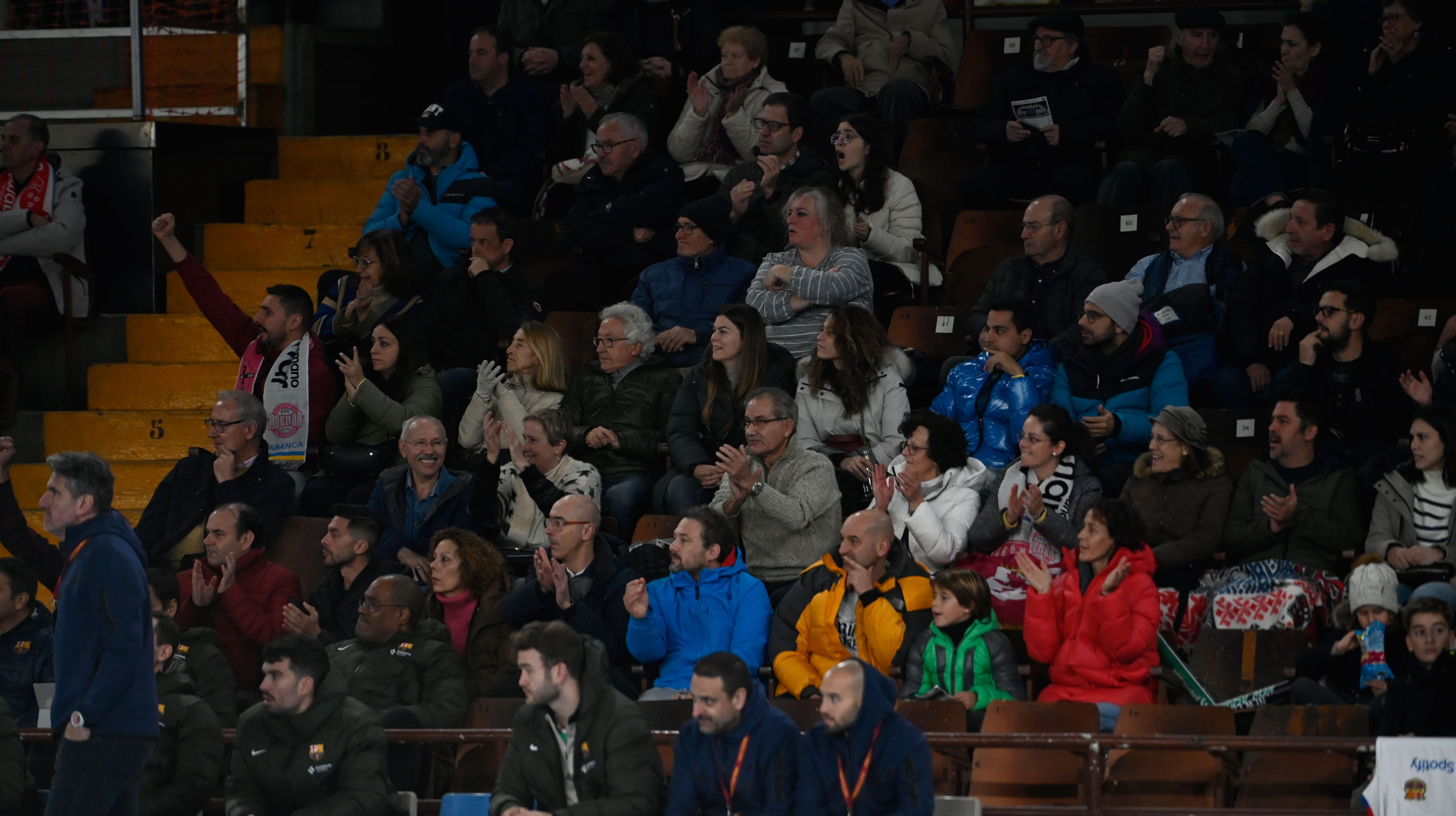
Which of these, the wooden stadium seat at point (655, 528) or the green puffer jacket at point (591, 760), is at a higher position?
the wooden stadium seat at point (655, 528)

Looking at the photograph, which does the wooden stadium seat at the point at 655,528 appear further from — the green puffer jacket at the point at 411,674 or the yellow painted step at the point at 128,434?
the yellow painted step at the point at 128,434

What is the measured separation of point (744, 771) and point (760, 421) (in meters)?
1.97

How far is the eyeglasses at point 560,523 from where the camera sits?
20.5ft

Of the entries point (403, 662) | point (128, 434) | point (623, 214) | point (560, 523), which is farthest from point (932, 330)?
point (128, 434)

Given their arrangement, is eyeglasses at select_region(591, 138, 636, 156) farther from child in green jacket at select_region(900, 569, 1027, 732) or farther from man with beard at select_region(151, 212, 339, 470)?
child in green jacket at select_region(900, 569, 1027, 732)

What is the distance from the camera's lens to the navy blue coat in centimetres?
645

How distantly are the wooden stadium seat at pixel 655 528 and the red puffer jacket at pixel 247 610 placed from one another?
4.41 ft

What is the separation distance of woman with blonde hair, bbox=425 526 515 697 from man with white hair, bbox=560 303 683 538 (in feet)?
→ 2.61

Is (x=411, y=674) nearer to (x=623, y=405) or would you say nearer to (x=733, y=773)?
(x=733, y=773)

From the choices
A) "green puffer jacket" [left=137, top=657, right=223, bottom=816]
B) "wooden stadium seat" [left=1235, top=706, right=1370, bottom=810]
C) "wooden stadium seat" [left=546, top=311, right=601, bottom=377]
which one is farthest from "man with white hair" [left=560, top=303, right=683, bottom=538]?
"wooden stadium seat" [left=1235, top=706, right=1370, bottom=810]

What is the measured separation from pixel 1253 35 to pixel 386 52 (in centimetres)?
515

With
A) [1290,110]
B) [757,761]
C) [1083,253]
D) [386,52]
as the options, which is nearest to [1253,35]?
[1290,110]

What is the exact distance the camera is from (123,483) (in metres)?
8.59

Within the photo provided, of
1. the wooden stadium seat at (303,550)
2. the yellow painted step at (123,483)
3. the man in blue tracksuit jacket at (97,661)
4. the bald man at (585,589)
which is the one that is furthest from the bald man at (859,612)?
the yellow painted step at (123,483)
